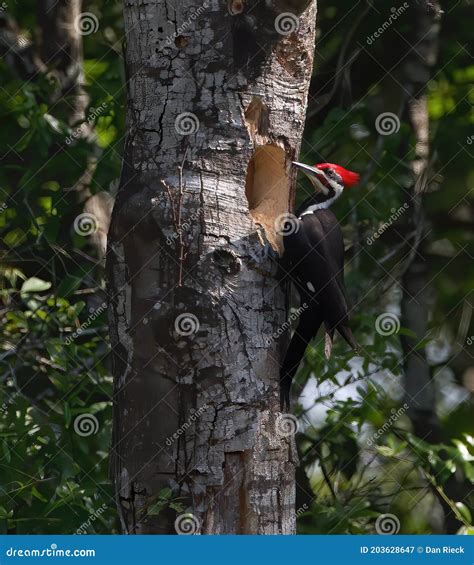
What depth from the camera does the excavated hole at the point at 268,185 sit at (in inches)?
138

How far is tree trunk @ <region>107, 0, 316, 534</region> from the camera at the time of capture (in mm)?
3154

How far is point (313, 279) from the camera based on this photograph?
3627mm
